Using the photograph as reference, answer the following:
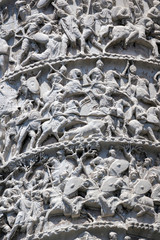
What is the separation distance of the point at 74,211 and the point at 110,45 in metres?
2.86

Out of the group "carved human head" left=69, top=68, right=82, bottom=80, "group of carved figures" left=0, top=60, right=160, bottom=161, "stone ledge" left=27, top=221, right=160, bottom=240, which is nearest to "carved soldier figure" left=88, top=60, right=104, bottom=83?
"group of carved figures" left=0, top=60, right=160, bottom=161

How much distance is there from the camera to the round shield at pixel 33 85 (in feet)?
40.8

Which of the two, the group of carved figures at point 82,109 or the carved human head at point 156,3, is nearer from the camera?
the group of carved figures at point 82,109

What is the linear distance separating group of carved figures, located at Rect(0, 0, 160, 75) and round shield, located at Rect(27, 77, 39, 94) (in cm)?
37

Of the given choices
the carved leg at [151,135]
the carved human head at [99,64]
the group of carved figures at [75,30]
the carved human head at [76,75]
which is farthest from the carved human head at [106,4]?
the carved leg at [151,135]

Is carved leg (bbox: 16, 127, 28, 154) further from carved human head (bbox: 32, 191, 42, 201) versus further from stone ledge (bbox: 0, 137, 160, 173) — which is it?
carved human head (bbox: 32, 191, 42, 201)

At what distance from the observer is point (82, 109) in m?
12.1

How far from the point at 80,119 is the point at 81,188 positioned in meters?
1.10

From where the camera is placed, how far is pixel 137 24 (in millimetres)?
13219

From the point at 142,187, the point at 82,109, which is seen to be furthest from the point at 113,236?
the point at 82,109

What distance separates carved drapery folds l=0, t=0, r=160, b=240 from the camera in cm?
1118

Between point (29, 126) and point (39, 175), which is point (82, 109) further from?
point (39, 175)

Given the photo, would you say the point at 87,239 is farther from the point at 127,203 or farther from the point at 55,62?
the point at 55,62

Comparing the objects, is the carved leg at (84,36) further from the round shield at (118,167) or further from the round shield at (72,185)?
the round shield at (72,185)
